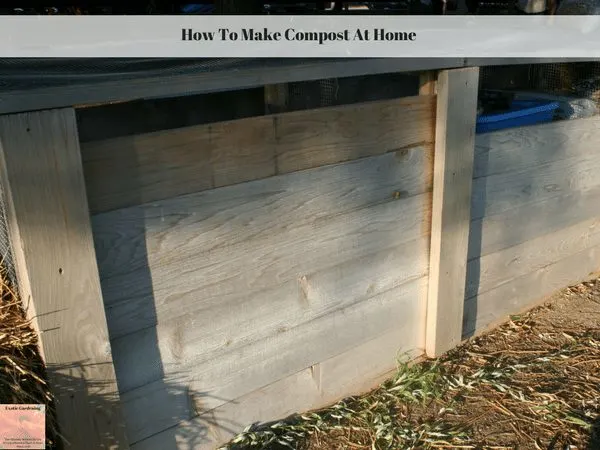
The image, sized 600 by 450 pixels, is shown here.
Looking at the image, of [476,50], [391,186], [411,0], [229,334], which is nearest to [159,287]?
[229,334]

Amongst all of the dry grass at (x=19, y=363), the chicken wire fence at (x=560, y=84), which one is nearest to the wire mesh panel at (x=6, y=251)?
the dry grass at (x=19, y=363)

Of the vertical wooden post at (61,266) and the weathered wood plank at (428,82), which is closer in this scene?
the vertical wooden post at (61,266)

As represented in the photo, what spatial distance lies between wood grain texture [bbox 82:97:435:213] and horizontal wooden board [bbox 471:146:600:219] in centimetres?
63

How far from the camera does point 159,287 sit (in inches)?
91.7

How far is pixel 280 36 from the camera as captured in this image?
2.43 m

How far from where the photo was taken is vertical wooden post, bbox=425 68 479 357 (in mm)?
2992

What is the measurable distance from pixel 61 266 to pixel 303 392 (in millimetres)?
1334

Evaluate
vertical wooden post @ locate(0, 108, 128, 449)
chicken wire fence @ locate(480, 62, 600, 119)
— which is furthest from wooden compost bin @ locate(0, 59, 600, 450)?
chicken wire fence @ locate(480, 62, 600, 119)

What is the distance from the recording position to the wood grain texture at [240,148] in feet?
7.00

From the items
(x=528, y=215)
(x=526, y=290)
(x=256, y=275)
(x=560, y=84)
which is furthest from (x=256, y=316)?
(x=560, y=84)

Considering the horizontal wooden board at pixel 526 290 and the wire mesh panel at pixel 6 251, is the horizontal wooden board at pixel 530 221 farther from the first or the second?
the wire mesh panel at pixel 6 251

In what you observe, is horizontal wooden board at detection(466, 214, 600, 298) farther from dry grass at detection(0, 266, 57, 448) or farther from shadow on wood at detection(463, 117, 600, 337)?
dry grass at detection(0, 266, 57, 448)

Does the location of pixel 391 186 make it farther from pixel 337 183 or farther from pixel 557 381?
pixel 557 381

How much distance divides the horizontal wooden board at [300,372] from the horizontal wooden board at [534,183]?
60 cm
